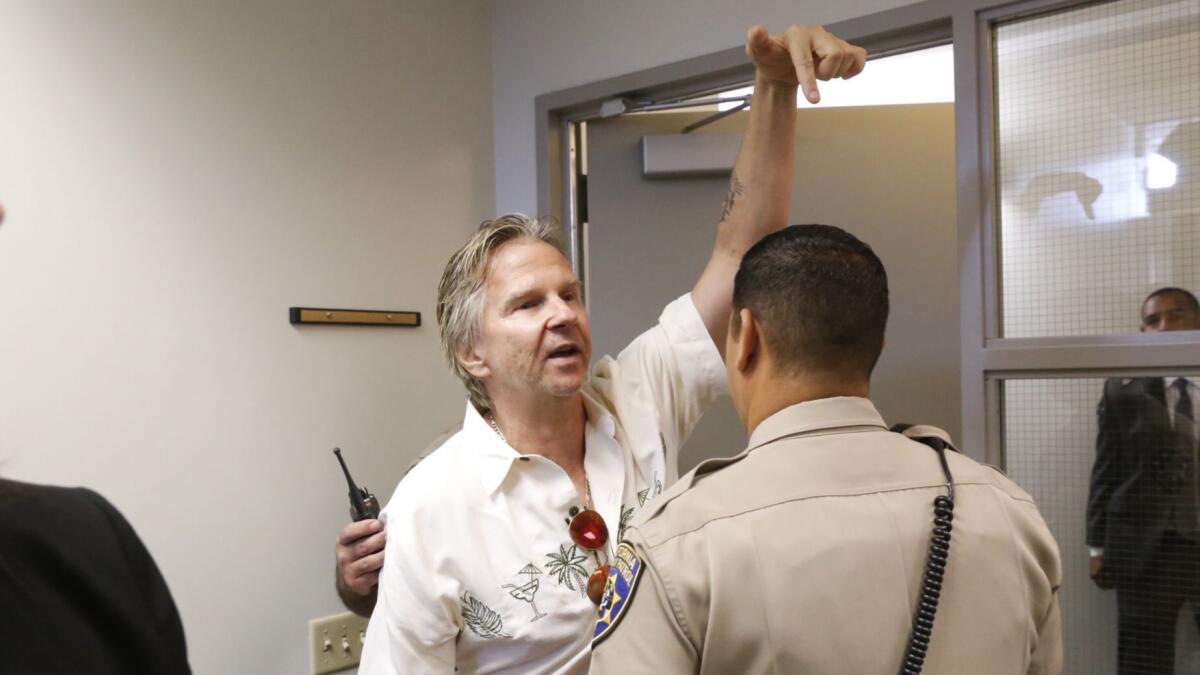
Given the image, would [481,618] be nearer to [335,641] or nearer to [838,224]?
[335,641]

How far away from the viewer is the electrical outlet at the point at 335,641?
1.81 metres

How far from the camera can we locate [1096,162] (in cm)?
147

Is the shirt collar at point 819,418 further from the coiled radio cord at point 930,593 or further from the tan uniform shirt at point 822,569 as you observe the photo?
the coiled radio cord at point 930,593

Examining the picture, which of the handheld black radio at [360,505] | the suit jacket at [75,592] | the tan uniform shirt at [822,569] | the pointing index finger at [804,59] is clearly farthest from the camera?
the handheld black radio at [360,505]

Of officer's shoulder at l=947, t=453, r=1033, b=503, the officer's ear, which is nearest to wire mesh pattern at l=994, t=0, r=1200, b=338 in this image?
→ officer's shoulder at l=947, t=453, r=1033, b=503

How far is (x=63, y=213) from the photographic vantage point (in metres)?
1.50

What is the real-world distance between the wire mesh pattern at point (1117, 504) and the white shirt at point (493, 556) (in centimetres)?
66

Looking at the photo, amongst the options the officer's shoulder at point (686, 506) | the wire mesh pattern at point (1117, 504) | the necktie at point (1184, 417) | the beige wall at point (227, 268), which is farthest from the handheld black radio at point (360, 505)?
the necktie at point (1184, 417)

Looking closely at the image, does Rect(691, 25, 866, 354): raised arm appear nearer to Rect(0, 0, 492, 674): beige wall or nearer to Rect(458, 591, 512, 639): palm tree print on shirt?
Rect(458, 591, 512, 639): palm tree print on shirt

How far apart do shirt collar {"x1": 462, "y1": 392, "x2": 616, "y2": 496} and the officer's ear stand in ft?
1.29

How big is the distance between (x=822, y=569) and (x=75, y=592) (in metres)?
0.60

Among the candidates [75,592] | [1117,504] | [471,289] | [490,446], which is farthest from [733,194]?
[75,592]

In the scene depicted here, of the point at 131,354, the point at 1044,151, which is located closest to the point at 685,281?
the point at 1044,151

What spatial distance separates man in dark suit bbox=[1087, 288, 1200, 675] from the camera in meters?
1.38
